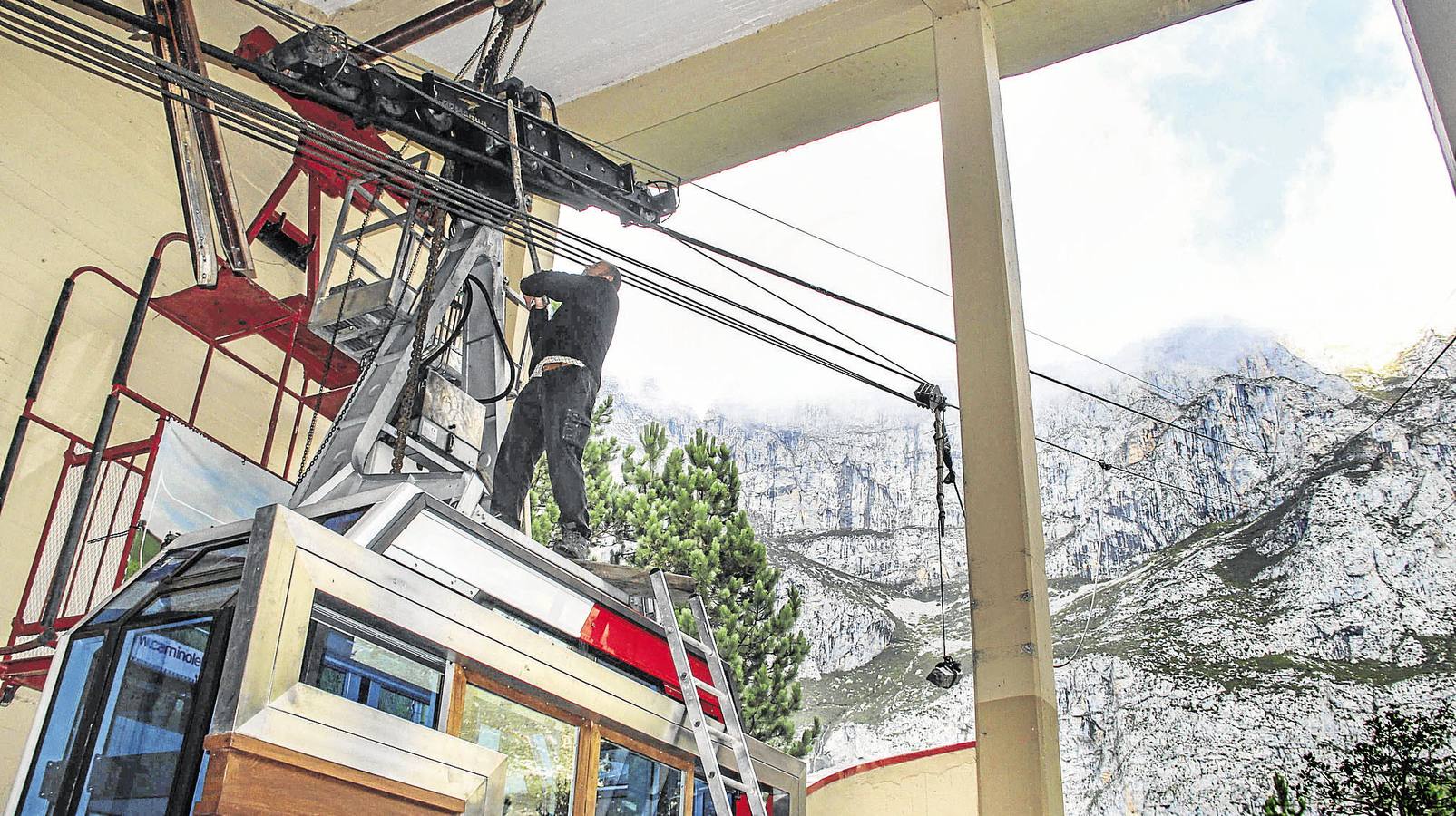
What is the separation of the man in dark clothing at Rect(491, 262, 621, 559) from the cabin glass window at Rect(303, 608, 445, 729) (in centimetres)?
160

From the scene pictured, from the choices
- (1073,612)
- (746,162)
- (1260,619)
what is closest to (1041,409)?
(1073,612)

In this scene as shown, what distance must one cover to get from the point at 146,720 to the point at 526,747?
115 centimetres

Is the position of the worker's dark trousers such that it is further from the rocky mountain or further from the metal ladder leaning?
the rocky mountain

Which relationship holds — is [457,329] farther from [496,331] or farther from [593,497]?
[593,497]

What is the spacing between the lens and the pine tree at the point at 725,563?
10.6 meters

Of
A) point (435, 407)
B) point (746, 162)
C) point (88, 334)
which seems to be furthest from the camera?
point (746, 162)

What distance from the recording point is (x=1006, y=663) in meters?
5.14

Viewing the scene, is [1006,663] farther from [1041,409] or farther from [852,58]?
[1041,409]

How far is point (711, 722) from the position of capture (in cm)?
450

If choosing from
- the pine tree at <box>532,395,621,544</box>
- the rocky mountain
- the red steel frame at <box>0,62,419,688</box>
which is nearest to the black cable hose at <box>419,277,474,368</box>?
the red steel frame at <box>0,62,419,688</box>

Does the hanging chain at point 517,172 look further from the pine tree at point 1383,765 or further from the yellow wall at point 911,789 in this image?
the pine tree at point 1383,765

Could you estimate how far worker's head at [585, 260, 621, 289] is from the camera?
572 cm

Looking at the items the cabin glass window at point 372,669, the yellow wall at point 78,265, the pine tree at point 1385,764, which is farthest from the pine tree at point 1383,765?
the yellow wall at point 78,265

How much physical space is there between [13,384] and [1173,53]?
32969 millimetres
